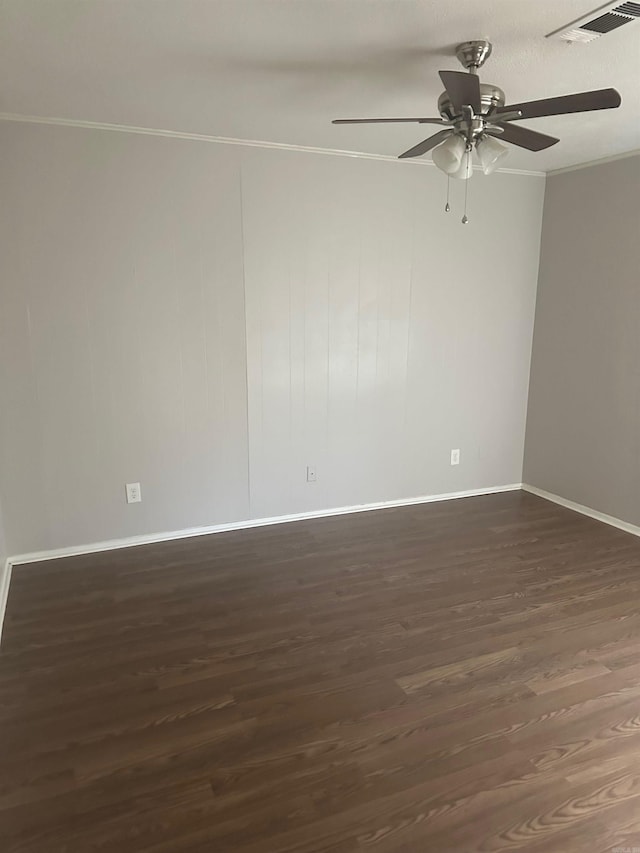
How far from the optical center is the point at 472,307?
13.8ft

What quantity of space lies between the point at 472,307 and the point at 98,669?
A: 3352 millimetres

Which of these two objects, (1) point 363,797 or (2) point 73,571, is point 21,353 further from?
(1) point 363,797

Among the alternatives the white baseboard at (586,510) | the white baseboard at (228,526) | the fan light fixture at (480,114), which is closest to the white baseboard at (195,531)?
the white baseboard at (228,526)

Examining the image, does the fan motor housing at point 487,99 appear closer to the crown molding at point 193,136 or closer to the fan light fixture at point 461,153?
the fan light fixture at point 461,153

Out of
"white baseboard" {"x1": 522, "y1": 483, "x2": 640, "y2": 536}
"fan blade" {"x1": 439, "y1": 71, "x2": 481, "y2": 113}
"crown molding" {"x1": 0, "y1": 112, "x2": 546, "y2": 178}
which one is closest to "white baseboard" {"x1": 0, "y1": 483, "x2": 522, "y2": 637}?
"white baseboard" {"x1": 522, "y1": 483, "x2": 640, "y2": 536}

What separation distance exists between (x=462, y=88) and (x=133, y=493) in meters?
2.77

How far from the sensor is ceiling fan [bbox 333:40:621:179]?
189 centimetres

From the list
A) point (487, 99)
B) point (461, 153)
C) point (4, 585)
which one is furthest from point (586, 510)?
point (4, 585)

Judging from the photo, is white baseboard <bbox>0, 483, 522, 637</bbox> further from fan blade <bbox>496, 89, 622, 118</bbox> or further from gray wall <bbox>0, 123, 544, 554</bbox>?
fan blade <bbox>496, 89, 622, 118</bbox>

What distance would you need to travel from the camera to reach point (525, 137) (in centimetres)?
221

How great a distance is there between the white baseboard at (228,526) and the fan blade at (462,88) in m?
2.73

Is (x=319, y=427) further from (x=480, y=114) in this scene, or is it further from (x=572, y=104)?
(x=572, y=104)

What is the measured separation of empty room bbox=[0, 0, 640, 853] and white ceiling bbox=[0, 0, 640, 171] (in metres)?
0.02

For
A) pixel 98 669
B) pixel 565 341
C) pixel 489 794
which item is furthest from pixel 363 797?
pixel 565 341
